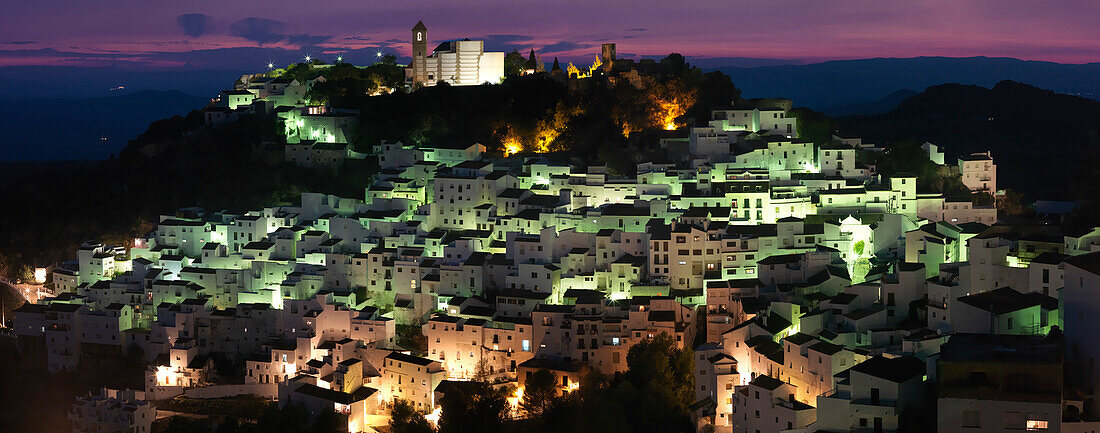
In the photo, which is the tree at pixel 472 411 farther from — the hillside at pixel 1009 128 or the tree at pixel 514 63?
the tree at pixel 514 63

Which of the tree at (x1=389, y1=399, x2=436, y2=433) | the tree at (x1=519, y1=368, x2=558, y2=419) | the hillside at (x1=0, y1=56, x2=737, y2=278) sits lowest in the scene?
the tree at (x1=389, y1=399, x2=436, y2=433)

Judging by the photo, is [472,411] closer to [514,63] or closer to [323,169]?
[323,169]

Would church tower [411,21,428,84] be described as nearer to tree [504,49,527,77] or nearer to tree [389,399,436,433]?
tree [504,49,527,77]

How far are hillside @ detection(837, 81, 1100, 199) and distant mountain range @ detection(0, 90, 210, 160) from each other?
35.2 m

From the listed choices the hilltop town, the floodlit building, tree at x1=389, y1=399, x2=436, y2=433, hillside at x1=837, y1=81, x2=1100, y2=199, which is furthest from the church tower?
tree at x1=389, y1=399, x2=436, y2=433

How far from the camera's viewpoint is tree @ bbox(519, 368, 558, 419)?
83.7ft

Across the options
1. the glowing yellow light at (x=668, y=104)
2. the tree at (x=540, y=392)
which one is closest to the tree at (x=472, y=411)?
→ the tree at (x=540, y=392)

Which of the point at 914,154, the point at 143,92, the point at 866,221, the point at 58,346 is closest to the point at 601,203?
the point at 866,221

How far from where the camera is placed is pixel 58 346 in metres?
32.3

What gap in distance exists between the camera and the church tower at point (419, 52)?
45234mm

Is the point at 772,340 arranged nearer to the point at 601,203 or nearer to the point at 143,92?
the point at 601,203

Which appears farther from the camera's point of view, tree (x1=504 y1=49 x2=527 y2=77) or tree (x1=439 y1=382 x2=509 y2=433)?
tree (x1=504 y1=49 x2=527 y2=77)

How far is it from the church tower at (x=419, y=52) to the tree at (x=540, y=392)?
21.9 m

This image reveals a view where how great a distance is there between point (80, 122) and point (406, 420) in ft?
145
